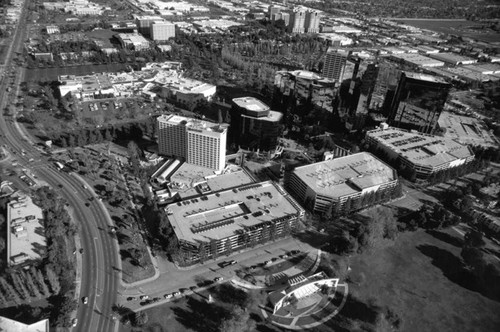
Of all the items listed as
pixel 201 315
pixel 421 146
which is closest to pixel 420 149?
pixel 421 146

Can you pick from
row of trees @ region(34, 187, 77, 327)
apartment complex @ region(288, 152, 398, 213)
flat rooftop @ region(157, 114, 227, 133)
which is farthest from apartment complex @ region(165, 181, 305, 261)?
row of trees @ region(34, 187, 77, 327)

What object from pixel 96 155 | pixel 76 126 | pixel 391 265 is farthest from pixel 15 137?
pixel 391 265

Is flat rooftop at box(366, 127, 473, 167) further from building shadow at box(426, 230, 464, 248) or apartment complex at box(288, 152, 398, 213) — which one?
building shadow at box(426, 230, 464, 248)

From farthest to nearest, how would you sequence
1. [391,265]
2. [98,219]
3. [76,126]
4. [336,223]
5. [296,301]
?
[76,126] < [336,223] < [98,219] < [391,265] < [296,301]

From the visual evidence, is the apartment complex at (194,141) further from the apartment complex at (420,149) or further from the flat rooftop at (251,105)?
the apartment complex at (420,149)

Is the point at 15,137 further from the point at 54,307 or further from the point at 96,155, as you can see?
the point at 54,307

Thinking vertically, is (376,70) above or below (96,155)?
above
